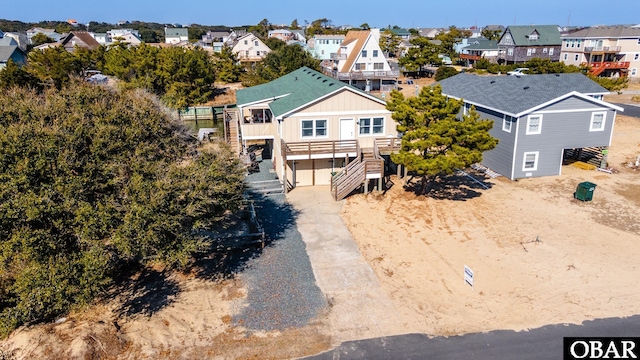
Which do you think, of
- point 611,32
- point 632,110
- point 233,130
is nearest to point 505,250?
point 233,130

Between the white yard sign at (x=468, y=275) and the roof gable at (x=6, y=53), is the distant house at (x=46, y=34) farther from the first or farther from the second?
the white yard sign at (x=468, y=275)

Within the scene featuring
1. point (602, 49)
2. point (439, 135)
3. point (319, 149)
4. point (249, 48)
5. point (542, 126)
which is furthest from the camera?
point (249, 48)

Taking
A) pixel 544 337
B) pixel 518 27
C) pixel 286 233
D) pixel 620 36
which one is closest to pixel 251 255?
pixel 286 233

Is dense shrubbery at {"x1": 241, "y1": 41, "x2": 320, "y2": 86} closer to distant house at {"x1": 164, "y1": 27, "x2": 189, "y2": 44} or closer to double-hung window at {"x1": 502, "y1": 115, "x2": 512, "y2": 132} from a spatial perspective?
double-hung window at {"x1": 502, "y1": 115, "x2": 512, "y2": 132}

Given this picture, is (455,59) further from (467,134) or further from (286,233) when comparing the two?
(286,233)

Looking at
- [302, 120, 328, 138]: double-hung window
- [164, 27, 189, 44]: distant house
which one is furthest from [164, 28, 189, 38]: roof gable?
[302, 120, 328, 138]: double-hung window

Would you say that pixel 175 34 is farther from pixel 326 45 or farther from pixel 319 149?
pixel 319 149
